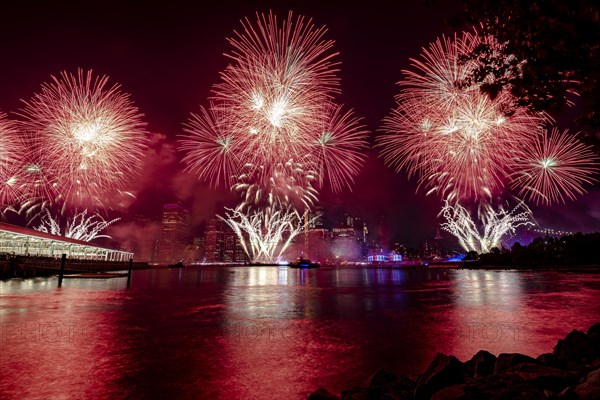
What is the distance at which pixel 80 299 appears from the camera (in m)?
19.9

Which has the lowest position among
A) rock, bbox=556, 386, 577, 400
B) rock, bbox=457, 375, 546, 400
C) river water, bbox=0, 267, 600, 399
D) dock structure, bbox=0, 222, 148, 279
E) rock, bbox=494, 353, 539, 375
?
river water, bbox=0, 267, 600, 399

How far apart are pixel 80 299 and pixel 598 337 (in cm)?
2251

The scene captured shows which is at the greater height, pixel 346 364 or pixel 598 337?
pixel 598 337

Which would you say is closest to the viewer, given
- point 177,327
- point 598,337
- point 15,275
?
point 598,337

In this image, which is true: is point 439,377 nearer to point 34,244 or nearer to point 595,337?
point 595,337

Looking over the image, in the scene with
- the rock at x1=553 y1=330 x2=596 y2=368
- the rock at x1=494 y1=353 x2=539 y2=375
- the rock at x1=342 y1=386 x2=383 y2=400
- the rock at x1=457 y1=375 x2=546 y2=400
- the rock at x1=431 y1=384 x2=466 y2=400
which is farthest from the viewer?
the rock at x1=553 y1=330 x2=596 y2=368

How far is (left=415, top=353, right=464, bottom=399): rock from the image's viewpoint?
17.5 ft

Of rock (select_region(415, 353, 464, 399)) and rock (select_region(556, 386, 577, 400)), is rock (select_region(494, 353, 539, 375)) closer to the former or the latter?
rock (select_region(415, 353, 464, 399))

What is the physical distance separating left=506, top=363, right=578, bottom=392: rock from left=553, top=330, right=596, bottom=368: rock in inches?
69.0

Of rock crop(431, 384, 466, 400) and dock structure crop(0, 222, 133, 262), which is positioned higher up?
dock structure crop(0, 222, 133, 262)

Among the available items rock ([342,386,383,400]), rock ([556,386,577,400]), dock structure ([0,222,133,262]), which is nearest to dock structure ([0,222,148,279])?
dock structure ([0,222,133,262])

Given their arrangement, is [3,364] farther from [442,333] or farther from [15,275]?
[15,275]

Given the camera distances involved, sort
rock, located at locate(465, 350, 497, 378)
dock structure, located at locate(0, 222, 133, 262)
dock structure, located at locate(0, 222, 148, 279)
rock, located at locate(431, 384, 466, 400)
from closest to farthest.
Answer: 1. rock, located at locate(431, 384, 466, 400)
2. rock, located at locate(465, 350, 497, 378)
3. dock structure, located at locate(0, 222, 148, 279)
4. dock structure, located at locate(0, 222, 133, 262)

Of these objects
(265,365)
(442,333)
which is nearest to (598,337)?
(442,333)
